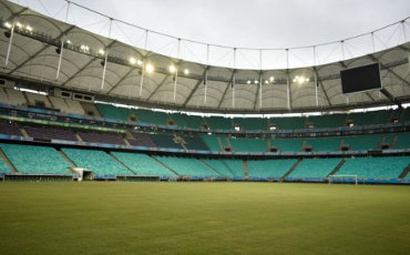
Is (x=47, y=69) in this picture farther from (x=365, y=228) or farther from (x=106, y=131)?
(x=365, y=228)

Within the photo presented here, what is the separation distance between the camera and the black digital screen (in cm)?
3710

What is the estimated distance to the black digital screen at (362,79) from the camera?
37.1 metres

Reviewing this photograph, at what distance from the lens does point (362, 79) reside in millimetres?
38062

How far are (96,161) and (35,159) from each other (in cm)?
842

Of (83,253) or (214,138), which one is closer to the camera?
(83,253)

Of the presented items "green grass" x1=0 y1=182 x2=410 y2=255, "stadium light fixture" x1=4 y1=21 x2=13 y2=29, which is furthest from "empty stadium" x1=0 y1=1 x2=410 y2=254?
"green grass" x1=0 y1=182 x2=410 y2=255

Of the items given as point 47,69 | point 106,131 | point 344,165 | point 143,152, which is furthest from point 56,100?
point 344,165

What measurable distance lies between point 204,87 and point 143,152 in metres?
19.1

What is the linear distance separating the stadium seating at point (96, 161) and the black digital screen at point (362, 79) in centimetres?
3596

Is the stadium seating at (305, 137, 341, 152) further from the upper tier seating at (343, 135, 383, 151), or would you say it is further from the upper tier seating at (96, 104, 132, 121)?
the upper tier seating at (96, 104, 132, 121)

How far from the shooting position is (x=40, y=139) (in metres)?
40.3

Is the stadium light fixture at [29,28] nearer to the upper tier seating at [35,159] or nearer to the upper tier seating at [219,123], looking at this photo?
A: the upper tier seating at [35,159]

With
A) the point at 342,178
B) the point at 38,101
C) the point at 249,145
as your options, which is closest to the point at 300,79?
the point at 249,145

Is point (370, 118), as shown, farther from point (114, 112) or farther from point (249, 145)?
point (114, 112)
